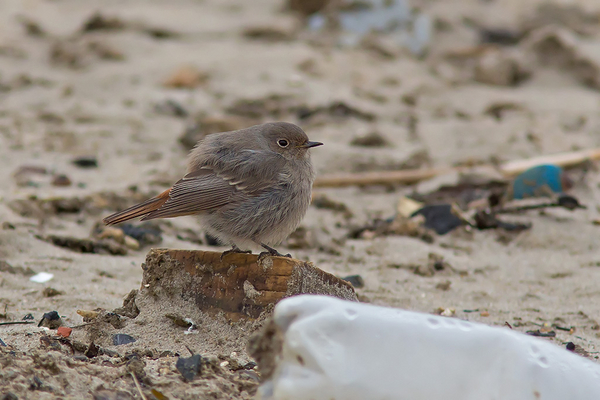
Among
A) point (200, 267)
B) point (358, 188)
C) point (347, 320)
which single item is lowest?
point (358, 188)

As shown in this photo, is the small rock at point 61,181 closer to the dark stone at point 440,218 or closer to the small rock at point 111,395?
the dark stone at point 440,218

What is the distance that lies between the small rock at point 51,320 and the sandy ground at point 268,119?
0.26 feet

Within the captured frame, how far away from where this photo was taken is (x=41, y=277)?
13.9 feet

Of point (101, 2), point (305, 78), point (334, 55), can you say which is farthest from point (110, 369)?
point (101, 2)

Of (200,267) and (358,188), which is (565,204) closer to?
(358,188)

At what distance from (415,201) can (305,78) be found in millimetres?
3205

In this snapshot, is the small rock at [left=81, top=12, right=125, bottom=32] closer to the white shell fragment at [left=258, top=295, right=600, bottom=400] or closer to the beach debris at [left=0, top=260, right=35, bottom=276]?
the beach debris at [left=0, top=260, right=35, bottom=276]

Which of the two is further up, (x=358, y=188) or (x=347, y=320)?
(x=347, y=320)

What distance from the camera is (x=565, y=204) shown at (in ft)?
19.2

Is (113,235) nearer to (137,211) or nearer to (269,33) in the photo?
(137,211)

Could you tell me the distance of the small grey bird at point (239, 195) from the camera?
4.17m

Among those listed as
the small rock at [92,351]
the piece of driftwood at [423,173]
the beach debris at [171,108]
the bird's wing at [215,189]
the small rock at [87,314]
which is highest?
the bird's wing at [215,189]

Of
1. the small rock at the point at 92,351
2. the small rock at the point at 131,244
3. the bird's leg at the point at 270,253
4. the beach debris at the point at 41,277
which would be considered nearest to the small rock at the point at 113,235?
the small rock at the point at 131,244

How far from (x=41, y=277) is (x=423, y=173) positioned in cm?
379
